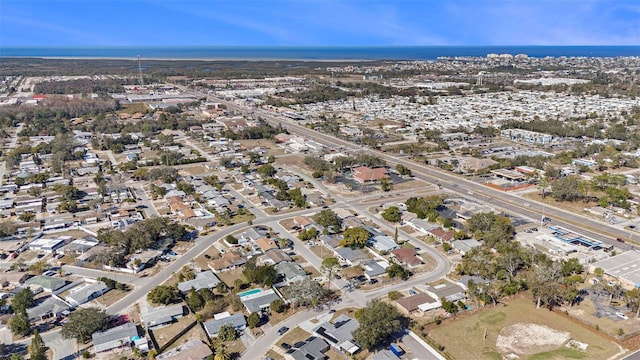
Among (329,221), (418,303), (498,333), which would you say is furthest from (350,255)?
(498,333)

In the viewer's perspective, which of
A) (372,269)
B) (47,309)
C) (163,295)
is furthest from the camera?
(372,269)

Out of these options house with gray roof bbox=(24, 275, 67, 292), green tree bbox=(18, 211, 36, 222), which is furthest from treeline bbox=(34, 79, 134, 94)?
house with gray roof bbox=(24, 275, 67, 292)

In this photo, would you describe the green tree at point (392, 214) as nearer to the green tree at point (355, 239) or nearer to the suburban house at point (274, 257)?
the green tree at point (355, 239)

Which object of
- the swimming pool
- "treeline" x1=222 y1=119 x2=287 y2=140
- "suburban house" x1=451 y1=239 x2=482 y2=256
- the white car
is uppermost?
"treeline" x1=222 y1=119 x2=287 y2=140

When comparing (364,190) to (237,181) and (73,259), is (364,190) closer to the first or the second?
(237,181)

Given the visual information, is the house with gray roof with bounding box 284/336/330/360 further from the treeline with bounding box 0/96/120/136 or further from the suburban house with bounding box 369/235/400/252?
the treeline with bounding box 0/96/120/136

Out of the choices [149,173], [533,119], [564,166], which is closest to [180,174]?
[149,173]

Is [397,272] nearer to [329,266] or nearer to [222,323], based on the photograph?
[329,266]
